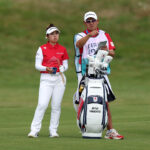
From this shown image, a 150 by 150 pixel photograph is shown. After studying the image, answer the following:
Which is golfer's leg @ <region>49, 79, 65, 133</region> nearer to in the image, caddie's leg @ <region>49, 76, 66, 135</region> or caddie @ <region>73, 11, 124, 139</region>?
caddie's leg @ <region>49, 76, 66, 135</region>

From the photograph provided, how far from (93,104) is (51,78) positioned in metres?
0.94

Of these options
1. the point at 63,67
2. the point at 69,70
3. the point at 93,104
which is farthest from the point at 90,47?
the point at 69,70

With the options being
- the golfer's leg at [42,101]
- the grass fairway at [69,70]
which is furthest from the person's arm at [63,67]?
the grass fairway at [69,70]

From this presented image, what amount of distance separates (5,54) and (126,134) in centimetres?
2465

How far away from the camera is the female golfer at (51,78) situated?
1106 cm

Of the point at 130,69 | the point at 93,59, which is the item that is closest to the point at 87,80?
the point at 93,59

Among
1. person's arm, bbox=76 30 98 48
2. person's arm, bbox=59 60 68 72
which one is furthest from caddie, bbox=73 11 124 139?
person's arm, bbox=59 60 68 72

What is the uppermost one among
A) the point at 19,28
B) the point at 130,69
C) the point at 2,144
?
the point at 19,28

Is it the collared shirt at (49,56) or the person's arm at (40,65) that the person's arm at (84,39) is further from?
the person's arm at (40,65)

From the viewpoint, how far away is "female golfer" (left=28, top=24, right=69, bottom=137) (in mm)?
11062

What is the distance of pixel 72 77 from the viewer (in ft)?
103

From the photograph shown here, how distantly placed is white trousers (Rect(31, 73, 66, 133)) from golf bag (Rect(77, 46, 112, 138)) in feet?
1.84

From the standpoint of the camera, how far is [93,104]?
34.7 feet

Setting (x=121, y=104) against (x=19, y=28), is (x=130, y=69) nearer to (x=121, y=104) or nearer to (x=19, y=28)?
(x=19, y=28)
